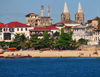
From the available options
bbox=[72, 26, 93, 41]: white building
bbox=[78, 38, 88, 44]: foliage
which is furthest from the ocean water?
bbox=[72, 26, 93, 41]: white building

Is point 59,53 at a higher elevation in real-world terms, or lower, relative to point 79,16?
lower

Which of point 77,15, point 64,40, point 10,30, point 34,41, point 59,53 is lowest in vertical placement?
point 59,53

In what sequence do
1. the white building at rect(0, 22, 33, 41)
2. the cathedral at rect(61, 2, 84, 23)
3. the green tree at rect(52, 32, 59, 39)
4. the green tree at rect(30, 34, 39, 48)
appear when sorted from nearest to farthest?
1. the green tree at rect(30, 34, 39, 48)
2. the green tree at rect(52, 32, 59, 39)
3. the white building at rect(0, 22, 33, 41)
4. the cathedral at rect(61, 2, 84, 23)

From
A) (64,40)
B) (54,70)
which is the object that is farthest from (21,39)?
(54,70)

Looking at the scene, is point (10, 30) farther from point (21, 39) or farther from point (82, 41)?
point (82, 41)

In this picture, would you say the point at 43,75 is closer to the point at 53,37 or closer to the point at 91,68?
the point at 91,68

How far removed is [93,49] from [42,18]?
48063 mm

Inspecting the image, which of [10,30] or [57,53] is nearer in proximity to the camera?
[57,53]

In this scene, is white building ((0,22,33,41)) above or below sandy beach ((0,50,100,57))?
above

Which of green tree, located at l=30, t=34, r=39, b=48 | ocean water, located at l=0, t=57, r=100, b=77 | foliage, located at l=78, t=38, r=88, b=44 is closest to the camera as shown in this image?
ocean water, located at l=0, t=57, r=100, b=77

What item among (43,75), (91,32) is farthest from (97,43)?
(43,75)

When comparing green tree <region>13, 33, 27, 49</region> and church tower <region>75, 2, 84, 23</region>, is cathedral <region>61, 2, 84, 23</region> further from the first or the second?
green tree <region>13, 33, 27, 49</region>

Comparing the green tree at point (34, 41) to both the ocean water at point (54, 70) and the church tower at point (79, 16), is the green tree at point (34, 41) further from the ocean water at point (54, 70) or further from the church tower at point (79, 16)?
the church tower at point (79, 16)

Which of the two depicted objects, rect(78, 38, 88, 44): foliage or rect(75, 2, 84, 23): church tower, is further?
rect(75, 2, 84, 23): church tower
